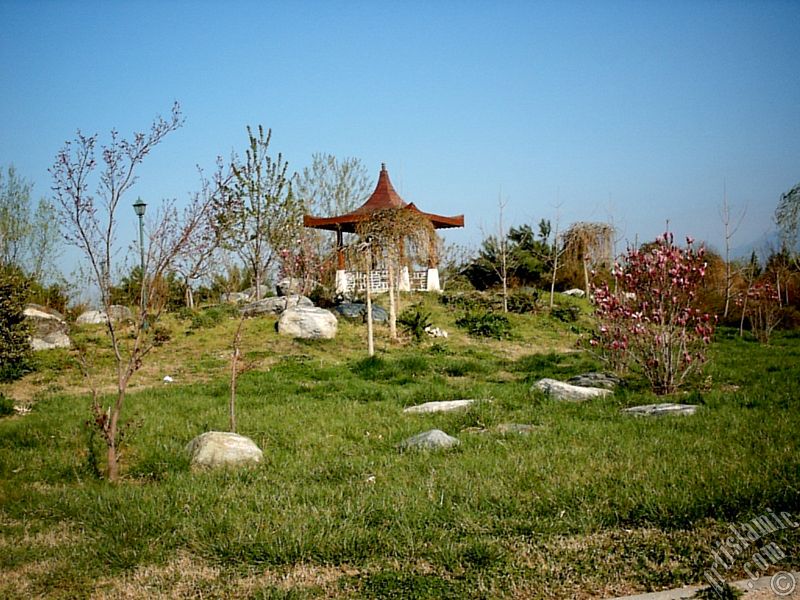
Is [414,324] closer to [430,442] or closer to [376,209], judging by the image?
[376,209]

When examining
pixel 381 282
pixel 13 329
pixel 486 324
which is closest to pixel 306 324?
pixel 486 324

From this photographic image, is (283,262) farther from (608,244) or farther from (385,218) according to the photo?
(608,244)

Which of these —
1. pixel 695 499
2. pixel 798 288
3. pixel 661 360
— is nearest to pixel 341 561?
pixel 695 499

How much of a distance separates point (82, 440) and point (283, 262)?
342cm

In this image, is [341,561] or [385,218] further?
[385,218]

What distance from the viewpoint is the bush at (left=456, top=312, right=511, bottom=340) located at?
15.8 metres

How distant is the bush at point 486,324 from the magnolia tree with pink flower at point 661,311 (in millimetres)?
7164

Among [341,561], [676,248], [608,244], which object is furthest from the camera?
[608,244]

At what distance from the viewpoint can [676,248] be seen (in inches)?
311

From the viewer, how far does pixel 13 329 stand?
12.0 m

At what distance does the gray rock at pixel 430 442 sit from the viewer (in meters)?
5.55

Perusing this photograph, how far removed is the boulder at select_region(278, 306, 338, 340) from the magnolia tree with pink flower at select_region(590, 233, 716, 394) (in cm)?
734

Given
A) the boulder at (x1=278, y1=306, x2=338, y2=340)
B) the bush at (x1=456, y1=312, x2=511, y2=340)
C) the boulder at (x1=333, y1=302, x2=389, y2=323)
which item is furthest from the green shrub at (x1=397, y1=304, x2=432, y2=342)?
the boulder at (x1=278, y1=306, x2=338, y2=340)

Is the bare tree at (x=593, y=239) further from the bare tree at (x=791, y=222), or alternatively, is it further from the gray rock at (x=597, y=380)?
the gray rock at (x=597, y=380)
